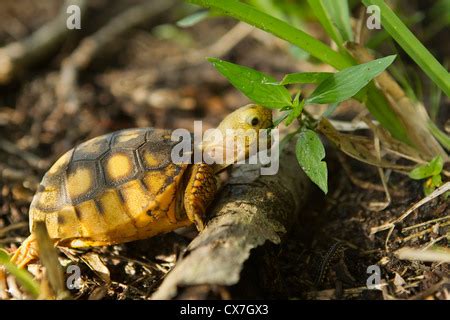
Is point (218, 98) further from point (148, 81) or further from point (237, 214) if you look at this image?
point (237, 214)

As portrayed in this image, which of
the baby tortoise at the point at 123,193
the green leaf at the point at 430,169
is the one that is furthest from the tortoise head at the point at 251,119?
the green leaf at the point at 430,169

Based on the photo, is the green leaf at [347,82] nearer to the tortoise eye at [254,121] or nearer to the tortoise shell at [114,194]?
the tortoise eye at [254,121]

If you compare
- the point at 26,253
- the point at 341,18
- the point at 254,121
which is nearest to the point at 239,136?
the point at 254,121

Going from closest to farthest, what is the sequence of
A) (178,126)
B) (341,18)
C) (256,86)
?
(256,86) < (341,18) < (178,126)

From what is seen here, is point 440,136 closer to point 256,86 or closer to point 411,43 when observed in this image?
point 411,43

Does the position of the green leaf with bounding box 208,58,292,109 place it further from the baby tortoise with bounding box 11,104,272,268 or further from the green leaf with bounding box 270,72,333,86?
the baby tortoise with bounding box 11,104,272,268

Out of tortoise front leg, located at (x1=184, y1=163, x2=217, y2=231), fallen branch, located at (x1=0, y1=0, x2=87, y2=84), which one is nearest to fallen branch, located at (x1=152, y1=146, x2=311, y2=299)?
tortoise front leg, located at (x1=184, y1=163, x2=217, y2=231)

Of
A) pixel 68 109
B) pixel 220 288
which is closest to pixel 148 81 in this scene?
pixel 68 109
